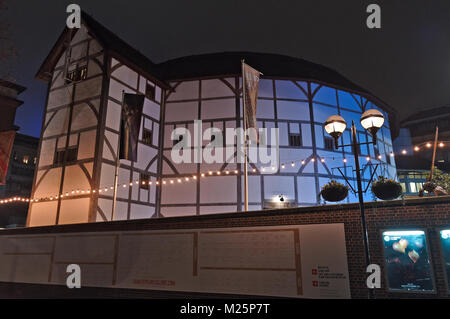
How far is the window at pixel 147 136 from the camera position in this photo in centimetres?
1731

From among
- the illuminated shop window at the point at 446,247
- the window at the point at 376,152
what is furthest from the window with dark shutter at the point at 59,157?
the window at the point at 376,152

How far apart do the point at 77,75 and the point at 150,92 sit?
4004mm

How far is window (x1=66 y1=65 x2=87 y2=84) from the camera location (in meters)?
16.8

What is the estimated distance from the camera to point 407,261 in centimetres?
659

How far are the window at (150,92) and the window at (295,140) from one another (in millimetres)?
8480

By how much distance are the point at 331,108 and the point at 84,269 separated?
15994mm

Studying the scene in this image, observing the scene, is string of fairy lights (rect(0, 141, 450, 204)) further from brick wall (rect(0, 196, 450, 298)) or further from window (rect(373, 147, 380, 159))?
brick wall (rect(0, 196, 450, 298))

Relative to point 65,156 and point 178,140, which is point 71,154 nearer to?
point 65,156

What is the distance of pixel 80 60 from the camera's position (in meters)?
17.2

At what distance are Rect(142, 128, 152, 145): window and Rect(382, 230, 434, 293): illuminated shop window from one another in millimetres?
13511

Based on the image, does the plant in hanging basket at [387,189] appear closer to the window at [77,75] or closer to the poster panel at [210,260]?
the poster panel at [210,260]

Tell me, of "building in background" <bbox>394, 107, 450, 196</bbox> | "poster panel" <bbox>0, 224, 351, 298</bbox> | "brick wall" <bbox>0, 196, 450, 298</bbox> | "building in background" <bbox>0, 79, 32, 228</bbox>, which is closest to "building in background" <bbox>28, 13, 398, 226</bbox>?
"building in background" <bbox>0, 79, 32, 228</bbox>

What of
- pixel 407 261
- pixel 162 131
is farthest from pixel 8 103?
pixel 407 261

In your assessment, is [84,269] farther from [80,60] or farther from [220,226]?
[80,60]
